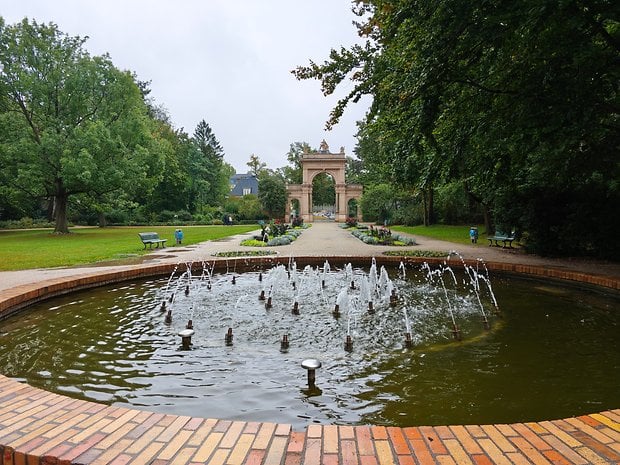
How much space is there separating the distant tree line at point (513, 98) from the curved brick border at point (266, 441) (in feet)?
20.9

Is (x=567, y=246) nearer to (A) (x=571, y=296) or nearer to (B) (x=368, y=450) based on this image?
(A) (x=571, y=296)

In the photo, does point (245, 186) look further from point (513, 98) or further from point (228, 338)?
point (228, 338)

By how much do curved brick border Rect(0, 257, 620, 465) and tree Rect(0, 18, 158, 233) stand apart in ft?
77.6

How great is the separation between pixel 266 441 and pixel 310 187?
51.3m

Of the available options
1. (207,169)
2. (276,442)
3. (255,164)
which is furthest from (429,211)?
(255,164)

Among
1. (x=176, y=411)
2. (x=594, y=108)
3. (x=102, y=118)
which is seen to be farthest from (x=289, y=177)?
(x=176, y=411)

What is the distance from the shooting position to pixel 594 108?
25.8ft

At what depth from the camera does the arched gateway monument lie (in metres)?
52.7

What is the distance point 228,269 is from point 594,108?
368 inches

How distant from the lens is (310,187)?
53.0 m

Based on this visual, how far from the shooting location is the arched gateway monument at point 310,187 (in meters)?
52.7

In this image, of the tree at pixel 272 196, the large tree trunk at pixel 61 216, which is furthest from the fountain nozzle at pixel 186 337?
the tree at pixel 272 196

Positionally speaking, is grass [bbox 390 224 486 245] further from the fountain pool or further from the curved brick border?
the curved brick border

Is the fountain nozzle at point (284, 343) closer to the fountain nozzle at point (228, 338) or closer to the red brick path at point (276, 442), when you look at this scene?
the fountain nozzle at point (228, 338)
